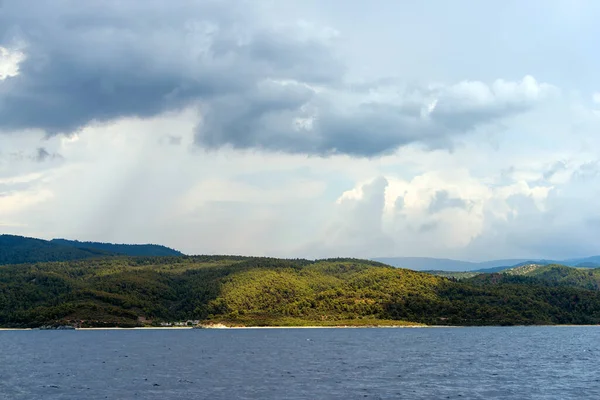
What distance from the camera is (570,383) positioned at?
120438 millimetres

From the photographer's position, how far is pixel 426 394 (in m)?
105

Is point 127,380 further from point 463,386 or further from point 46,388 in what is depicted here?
point 463,386

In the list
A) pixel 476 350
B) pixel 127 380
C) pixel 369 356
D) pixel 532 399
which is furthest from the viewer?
pixel 476 350

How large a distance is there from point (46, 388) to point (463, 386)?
7585 centimetres

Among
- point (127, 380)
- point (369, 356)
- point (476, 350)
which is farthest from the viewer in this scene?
point (476, 350)

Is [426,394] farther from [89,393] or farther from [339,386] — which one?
[89,393]

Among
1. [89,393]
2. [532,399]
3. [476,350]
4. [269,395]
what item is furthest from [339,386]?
[476,350]

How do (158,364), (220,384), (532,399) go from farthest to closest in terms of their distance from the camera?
(158,364)
(220,384)
(532,399)

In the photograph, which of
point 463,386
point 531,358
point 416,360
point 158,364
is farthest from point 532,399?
point 158,364

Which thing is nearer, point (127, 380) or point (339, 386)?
point (339, 386)

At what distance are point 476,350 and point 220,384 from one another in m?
107

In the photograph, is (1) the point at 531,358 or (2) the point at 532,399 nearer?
(2) the point at 532,399

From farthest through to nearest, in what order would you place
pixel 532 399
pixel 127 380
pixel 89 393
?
pixel 127 380, pixel 89 393, pixel 532 399

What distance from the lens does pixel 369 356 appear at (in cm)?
17700
